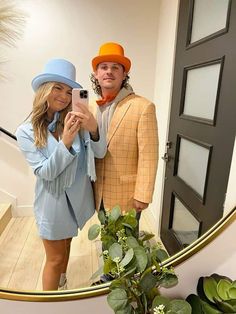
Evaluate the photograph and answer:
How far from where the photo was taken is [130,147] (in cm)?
55

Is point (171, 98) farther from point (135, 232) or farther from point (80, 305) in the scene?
point (80, 305)

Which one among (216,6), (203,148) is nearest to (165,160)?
(203,148)

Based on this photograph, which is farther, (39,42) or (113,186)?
(113,186)

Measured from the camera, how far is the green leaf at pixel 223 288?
478 millimetres

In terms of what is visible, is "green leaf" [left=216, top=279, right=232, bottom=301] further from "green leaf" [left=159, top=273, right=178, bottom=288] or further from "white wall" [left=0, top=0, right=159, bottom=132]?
"white wall" [left=0, top=0, right=159, bottom=132]

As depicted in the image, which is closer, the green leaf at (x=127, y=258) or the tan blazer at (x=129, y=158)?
the green leaf at (x=127, y=258)

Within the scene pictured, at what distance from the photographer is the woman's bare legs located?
1.76ft

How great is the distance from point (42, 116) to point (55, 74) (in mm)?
95

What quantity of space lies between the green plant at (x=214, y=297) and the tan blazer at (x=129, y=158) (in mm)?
233

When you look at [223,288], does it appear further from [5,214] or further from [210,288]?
[5,214]

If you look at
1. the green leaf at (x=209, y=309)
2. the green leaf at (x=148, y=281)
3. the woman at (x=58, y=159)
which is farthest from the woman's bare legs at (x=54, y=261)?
the green leaf at (x=209, y=309)

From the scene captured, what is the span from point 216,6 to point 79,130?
0.40 m

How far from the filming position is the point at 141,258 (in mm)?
435

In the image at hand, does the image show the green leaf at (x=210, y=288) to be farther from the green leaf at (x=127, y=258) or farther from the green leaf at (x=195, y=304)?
the green leaf at (x=127, y=258)
